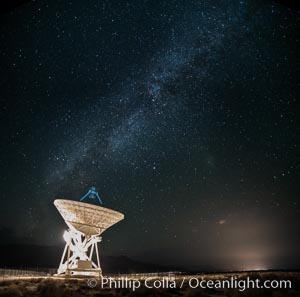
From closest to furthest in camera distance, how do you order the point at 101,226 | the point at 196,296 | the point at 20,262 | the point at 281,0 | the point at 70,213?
the point at 281,0 < the point at 196,296 < the point at 70,213 < the point at 101,226 < the point at 20,262

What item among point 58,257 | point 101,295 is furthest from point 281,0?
point 58,257

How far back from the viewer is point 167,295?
11172 millimetres

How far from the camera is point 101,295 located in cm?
1132

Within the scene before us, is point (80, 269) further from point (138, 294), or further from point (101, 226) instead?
point (138, 294)

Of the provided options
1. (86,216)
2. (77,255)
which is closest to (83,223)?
(86,216)

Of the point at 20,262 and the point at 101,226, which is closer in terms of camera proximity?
the point at 101,226

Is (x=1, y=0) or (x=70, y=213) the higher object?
(x=70, y=213)

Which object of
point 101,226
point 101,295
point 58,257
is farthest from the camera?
point 58,257

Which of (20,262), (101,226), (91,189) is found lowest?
(101,226)

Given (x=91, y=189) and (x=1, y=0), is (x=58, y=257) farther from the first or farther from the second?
(x=1, y=0)

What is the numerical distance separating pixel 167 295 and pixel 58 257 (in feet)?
580

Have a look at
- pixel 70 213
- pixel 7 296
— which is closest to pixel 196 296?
pixel 7 296

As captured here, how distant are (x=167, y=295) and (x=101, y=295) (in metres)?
2.44

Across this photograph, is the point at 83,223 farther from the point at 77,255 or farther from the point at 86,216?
the point at 77,255
